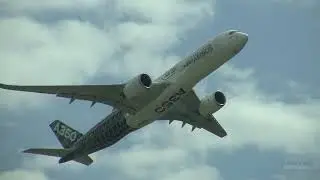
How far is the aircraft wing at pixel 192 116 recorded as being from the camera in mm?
63531

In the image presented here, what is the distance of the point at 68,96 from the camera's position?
57.4m

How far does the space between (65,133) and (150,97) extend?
18533mm

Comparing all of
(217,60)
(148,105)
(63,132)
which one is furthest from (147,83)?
(63,132)

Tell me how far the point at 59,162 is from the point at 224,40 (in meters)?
21.6

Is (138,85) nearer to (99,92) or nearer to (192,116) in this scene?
(99,92)

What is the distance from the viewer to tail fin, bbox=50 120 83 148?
69.1m

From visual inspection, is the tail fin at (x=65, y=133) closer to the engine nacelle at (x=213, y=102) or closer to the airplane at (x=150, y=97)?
the airplane at (x=150, y=97)

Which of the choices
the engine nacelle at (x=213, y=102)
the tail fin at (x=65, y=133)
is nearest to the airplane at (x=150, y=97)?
the engine nacelle at (x=213, y=102)

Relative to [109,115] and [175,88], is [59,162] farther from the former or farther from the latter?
[175,88]

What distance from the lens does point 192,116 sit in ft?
213

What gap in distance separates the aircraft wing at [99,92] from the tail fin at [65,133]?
10382mm

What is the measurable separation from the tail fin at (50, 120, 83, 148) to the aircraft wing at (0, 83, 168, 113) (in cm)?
1038

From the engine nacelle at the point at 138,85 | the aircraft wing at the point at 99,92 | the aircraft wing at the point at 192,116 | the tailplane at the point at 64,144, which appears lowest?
the tailplane at the point at 64,144

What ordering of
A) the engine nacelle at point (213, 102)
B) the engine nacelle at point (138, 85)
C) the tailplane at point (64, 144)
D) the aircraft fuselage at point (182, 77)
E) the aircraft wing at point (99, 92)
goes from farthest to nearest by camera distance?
the tailplane at point (64, 144)
the engine nacelle at point (213, 102)
the aircraft wing at point (99, 92)
the engine nacelle at point (138, 85)
the aircraft fuselage at point (182, 77)
